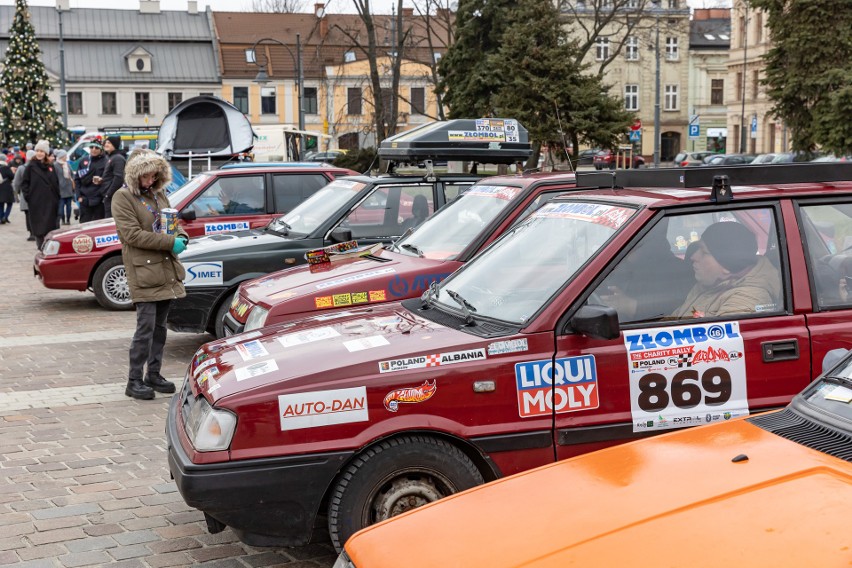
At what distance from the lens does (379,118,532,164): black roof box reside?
391 inches

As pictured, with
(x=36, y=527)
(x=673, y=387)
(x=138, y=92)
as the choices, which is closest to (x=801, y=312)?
(x=673, y=387)

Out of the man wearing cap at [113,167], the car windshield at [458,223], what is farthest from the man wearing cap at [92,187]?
the car windshield at [458,223]

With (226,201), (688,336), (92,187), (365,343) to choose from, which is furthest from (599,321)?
(92,187)

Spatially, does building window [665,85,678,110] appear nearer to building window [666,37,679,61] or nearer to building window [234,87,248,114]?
building window [666,37,679,61]

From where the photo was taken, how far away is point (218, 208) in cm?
1229

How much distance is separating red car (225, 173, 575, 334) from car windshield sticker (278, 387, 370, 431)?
111 inches

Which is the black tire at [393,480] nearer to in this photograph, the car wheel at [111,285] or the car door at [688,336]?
the car door at [688,336]

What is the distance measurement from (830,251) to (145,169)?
16.8 feet

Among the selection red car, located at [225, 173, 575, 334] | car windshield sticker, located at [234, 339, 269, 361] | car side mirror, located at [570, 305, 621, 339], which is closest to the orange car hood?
car side mirror, located at [570, 305, 621, 339]

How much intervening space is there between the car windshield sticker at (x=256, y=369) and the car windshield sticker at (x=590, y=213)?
1715 millimetres

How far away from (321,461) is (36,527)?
1.96 m

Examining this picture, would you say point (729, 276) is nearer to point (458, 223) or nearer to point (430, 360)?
point (430, 360)

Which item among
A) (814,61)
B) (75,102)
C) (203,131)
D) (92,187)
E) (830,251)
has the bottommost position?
(830,251)

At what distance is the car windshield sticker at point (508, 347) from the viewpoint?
4488 millimetres
